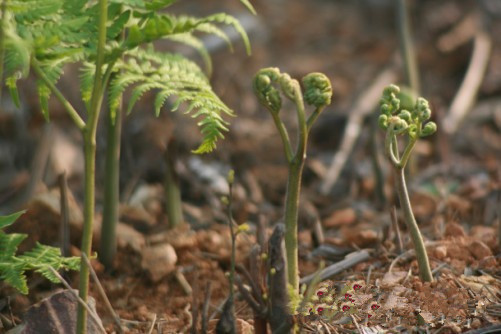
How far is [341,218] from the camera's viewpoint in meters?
3.29

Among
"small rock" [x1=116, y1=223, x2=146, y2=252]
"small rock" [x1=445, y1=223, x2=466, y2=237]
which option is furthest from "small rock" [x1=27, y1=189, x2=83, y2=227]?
"small rock" [x1=445, y1=223, x2=466, y2=237]

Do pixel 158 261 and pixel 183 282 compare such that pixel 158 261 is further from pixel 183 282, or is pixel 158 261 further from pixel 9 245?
pixel 9 245

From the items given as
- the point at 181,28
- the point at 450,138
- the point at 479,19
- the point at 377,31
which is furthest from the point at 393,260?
the point at 377,31

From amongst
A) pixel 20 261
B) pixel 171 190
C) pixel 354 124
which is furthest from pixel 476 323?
pixel 354 124

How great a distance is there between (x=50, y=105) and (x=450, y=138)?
273 centimetres

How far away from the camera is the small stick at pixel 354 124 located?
3955 millimetres

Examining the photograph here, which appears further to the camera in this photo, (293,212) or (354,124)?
(354,124)

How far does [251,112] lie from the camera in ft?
16.9

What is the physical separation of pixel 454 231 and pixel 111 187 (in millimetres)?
1261

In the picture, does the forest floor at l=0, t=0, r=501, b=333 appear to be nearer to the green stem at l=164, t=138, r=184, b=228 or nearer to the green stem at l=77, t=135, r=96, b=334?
the green stem at l=164, t=138, r=184, b=228

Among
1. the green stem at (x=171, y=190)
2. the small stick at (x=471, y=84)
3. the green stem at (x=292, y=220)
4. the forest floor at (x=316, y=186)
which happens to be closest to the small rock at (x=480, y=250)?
the forest floor at (x=316, y=186)

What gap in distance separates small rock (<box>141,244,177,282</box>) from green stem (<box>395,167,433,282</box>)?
0.88 m

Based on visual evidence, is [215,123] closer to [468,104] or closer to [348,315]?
[348,315]

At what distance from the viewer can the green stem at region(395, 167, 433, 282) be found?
1.99 m
